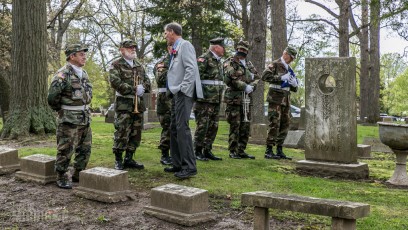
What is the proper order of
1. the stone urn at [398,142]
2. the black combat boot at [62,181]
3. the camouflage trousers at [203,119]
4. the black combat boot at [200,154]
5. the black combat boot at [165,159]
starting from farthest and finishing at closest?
the black combat boot at [200,154] < the camouflage trousers at [203,119] < the black combat boot at [165,159] < the stone urn at [398,142] < the black combat boot at [62,181]

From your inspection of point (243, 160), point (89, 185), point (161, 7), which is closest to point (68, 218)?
point (89, 185)

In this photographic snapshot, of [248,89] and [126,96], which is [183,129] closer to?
[126,96]

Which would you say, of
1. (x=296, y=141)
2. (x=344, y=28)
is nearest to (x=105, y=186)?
(x=296, y=141)

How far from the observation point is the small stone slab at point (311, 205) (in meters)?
4.11

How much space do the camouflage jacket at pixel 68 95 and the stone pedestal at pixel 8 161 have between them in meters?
2.20

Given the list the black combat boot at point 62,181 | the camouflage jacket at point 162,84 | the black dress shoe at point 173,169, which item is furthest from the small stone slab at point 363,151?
the black combat boot at point 62,181

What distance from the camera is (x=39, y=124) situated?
13.1 meters

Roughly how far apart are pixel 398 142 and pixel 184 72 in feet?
12.6

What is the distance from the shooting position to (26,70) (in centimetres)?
1302

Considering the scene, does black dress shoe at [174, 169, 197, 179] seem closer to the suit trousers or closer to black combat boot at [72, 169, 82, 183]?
the suit trousers

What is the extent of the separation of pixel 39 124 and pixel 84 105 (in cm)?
643

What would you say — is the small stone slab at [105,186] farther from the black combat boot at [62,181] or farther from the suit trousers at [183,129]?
the suit trousers at [183,129]

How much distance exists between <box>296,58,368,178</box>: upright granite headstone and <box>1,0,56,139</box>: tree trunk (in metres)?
7.72

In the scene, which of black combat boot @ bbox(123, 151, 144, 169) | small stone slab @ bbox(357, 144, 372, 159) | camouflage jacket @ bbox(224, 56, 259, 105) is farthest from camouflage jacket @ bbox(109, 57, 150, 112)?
small stone slab @ bbox(357, 144, 372, 159)
